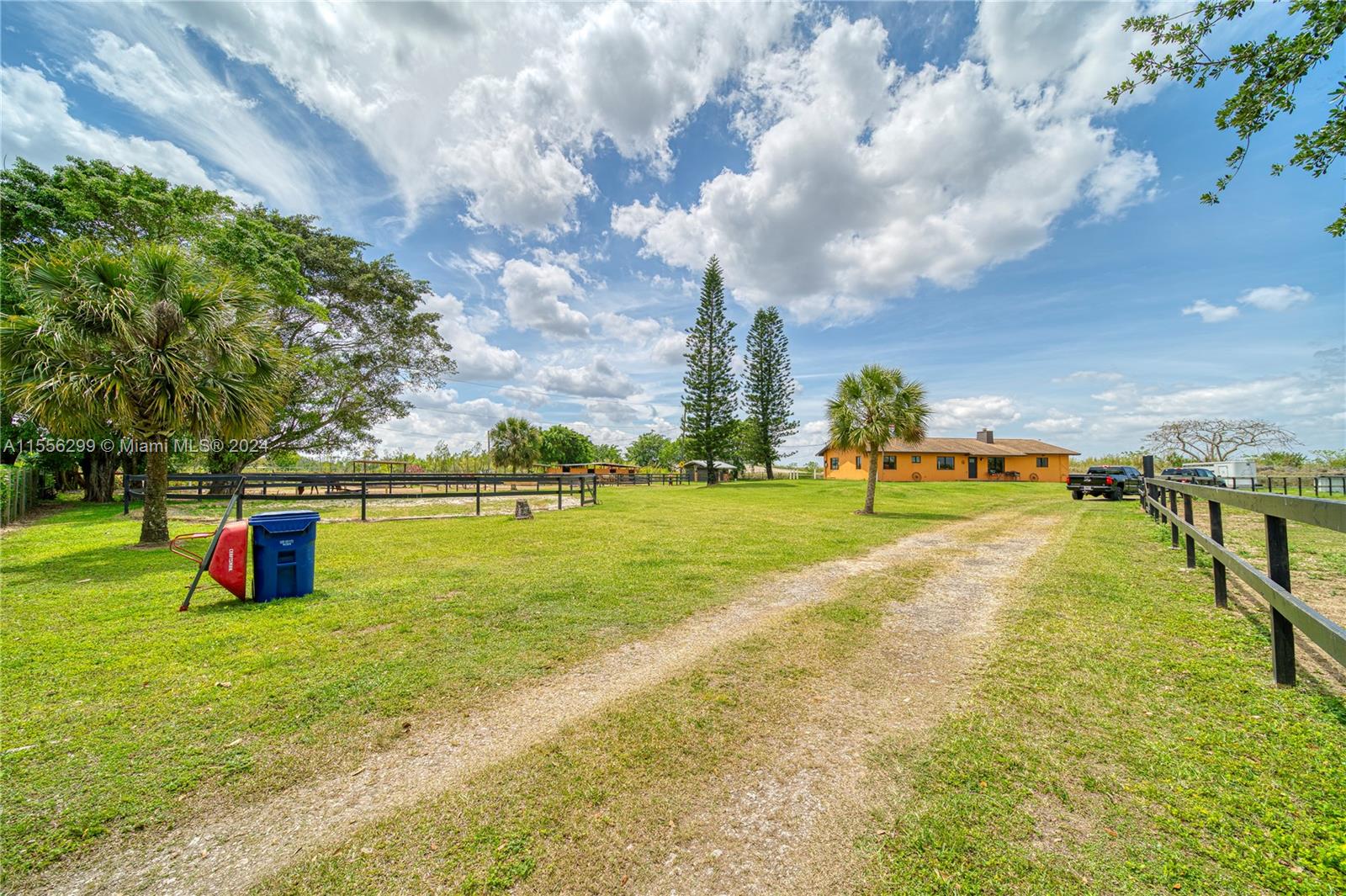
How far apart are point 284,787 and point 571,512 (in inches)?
543

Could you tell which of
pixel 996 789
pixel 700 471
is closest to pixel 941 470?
pixel 700 471

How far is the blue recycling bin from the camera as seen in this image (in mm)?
5598

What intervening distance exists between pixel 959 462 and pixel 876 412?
30.7 m

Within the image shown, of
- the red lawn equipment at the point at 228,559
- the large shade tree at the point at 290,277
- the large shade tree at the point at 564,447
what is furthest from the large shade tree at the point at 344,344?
the large shade tree at the point at 564,447

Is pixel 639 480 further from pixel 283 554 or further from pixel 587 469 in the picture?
pixel 283 554

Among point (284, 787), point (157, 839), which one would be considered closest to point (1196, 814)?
point (284, 787)

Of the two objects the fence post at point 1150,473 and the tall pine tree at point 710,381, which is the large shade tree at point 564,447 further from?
the fence post at point 1150,473

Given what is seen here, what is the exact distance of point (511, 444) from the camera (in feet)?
195

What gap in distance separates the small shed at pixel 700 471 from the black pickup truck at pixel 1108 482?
80.6ft

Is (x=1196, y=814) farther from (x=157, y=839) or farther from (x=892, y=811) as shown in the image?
(x=157, y=839)

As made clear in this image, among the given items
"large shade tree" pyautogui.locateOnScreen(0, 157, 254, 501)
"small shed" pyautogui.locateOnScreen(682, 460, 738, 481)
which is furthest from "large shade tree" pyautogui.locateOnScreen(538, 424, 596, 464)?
"large shade tree" pyautogui.locateOnScreen(0, 157, 254, 501)

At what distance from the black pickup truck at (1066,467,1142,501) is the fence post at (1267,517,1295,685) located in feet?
77.9

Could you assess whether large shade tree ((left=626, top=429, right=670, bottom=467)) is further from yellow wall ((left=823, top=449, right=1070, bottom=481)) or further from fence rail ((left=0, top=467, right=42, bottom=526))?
fence rail ((left=0, top=467, right=42, bottom=526))

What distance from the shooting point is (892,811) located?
2340 mm
